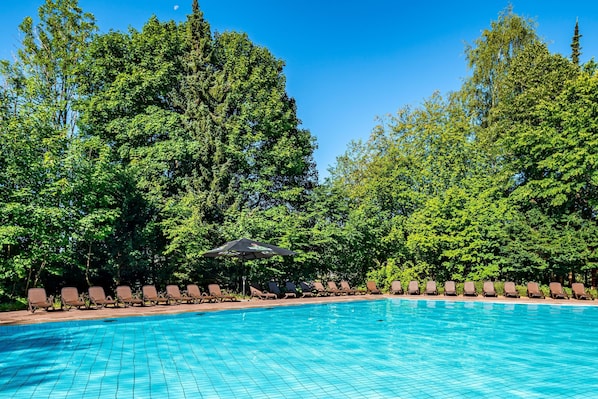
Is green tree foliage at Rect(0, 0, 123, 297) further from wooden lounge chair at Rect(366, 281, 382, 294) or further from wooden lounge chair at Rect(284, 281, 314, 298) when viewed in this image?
wooden lounge chair at Rect(366, 281, 382, 294)

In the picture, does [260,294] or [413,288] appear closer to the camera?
[260,294]

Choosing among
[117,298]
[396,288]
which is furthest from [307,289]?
[117,298]

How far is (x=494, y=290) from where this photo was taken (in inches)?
746

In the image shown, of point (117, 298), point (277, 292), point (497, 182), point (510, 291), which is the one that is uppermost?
point (497, 182)

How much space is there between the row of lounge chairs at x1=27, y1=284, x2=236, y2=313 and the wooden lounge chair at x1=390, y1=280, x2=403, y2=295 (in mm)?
7694

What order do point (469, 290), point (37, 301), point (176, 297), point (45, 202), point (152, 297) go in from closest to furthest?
point (37, 301)
point (45, 202)
point (152, 297)
point (176, 297)
point (469, 290)

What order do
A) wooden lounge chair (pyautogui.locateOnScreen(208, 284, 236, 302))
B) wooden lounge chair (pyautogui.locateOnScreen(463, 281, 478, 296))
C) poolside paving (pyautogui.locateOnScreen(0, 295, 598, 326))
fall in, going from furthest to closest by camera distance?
wooden lounge chair (pyautogui.locateOnScreen(463, 281, 478, 296)) → wooden lounge chair (pyautogui.locateOnScreen(208, 284, 236, 302)) → poolside paving (pyautogui.locateOnScreen(0, 295, 598, 326))

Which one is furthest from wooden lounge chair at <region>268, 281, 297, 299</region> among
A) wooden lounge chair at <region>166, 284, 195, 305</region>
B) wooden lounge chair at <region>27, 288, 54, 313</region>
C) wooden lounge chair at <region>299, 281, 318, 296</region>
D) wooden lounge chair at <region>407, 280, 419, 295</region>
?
wooden lounge chair at <region>27, 288, 54, 313</region>

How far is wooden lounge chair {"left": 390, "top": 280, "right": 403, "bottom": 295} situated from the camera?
66.3 feet

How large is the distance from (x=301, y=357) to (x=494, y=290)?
13.7m

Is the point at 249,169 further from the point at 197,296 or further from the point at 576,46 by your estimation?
the point at 576,46

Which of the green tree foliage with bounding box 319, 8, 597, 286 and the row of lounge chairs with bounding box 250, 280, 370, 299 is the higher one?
the green tree foliage with bounding box 319, 8, 597, 286

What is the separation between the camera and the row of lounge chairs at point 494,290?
17.9m

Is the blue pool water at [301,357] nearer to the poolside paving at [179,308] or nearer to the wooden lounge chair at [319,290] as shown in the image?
the poolside paving at [179,308]
